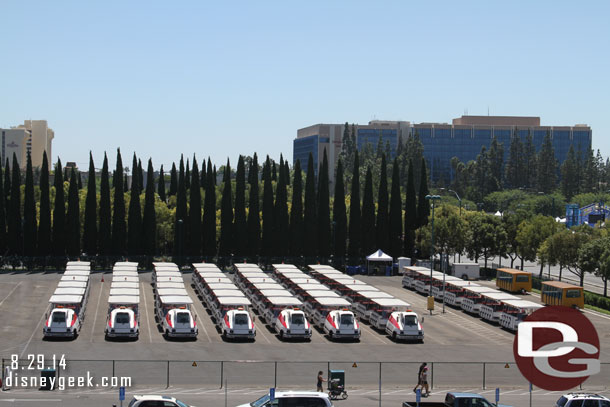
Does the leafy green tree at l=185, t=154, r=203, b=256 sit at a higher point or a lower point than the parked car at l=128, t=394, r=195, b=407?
higher

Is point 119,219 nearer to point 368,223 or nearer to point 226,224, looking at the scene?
point 226,224

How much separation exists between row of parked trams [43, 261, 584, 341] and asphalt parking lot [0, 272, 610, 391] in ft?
2.71

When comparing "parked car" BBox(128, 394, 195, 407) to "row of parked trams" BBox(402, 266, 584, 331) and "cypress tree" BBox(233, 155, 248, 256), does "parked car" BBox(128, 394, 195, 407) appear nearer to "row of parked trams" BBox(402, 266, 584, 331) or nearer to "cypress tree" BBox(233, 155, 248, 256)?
"row of parked trams" BBox(402, 266, 584, 331)

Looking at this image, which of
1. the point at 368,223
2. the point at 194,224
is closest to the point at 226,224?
the point at 194,224

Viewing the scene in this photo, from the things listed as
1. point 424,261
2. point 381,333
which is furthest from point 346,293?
point 424,261

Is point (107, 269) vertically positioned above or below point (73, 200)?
below

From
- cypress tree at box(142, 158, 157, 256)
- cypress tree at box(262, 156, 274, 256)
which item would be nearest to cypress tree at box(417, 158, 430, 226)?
cypress tree at box(262, 156, 274, 256)

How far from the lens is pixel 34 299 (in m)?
69.0

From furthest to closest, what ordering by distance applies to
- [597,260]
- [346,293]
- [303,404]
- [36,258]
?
[36,258], [597,260], [346,293], [303,404]

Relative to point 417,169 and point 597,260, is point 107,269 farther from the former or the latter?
point 417,169

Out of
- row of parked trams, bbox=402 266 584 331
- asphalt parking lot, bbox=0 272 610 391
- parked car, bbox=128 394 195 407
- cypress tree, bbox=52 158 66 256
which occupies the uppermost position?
cypress tree, bbox=52 158 66 256

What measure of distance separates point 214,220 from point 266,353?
165 ft

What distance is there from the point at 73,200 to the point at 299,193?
24.5 m

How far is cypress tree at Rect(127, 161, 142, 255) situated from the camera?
315 feet
